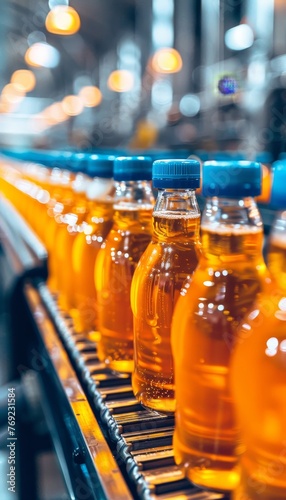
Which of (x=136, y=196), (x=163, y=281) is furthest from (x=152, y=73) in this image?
(x=163, y=281)

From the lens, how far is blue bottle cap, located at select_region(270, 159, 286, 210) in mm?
484

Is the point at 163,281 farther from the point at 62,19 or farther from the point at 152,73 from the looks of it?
the point at 152,73

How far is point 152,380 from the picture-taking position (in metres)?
0.75

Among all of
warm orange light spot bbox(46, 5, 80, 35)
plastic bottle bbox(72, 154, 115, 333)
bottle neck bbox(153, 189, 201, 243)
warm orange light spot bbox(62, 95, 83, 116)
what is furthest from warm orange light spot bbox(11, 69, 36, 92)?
bottle neck bbox(153, 189, 201, 243)

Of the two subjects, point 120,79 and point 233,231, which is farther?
point 120,79

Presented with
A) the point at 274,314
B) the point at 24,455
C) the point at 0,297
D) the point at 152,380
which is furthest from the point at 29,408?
the point at 274,314

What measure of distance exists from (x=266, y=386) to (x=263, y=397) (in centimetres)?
1

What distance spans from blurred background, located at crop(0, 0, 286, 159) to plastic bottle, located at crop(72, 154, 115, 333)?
1939mm

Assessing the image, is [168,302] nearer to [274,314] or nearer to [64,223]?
[274,314]

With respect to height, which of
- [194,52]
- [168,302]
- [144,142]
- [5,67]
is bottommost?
[168,302]

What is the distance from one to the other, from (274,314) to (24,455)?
5.50 feet

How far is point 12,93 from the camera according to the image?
55.3ft

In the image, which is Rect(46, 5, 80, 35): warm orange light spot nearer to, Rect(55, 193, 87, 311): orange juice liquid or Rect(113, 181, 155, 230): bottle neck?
Rect(55, 193, 87, 311): orange juice liquid

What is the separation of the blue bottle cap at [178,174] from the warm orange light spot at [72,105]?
15.9 meters
